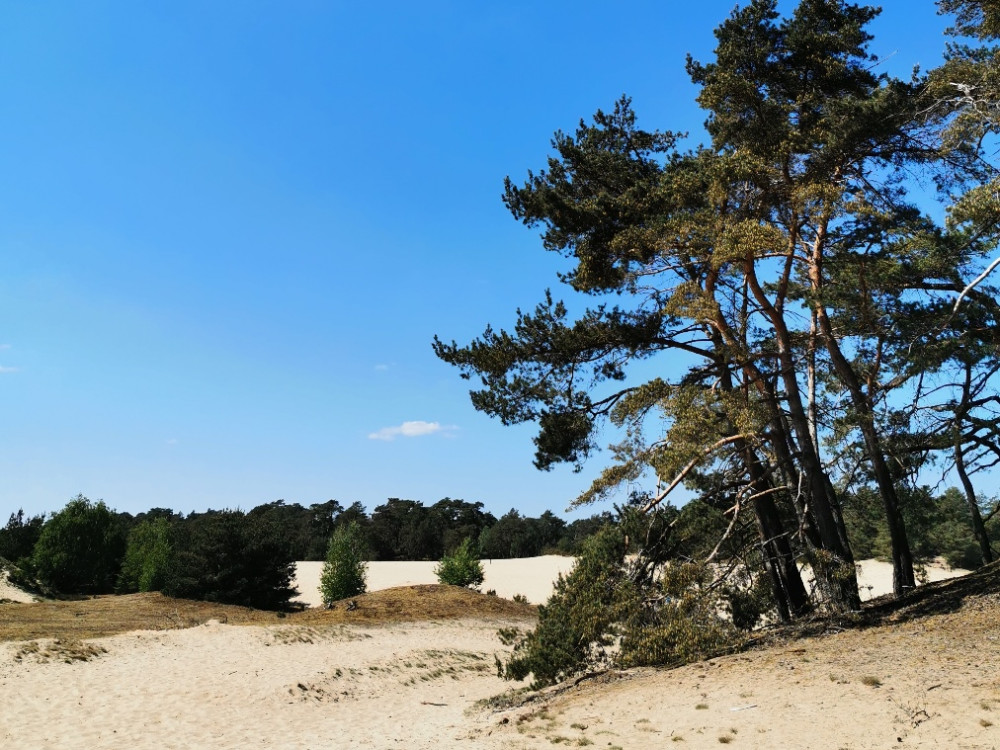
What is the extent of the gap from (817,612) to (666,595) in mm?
3821

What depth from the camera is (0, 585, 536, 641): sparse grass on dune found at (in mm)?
22172

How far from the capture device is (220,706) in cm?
1326

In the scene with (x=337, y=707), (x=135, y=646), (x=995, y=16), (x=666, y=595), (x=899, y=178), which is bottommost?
(x=337, y=707)

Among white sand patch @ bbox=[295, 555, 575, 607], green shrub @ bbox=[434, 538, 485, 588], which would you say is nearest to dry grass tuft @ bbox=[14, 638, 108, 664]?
green shrub @ bbox=[434, 538, 485, 588]

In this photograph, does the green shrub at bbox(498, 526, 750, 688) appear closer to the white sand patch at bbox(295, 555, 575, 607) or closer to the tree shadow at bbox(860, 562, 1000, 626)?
the tree shadow at bbox(860, 562, 1000, 626)

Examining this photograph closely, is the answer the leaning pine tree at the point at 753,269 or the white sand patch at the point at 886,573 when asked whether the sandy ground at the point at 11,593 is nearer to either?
the leaning pine tree at the point at 753,269

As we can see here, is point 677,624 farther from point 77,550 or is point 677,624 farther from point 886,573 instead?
point 886,573

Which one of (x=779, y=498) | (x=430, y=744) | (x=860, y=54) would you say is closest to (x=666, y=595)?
(x=430, y=744)

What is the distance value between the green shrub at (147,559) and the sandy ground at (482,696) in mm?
24644

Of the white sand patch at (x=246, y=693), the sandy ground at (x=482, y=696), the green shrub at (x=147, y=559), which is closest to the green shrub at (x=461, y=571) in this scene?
the white sand patch at (x=246, y=693)

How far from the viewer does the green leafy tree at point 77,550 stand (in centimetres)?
4066

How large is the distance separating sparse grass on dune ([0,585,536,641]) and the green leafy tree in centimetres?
1146

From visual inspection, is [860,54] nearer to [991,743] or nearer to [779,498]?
[779,498]

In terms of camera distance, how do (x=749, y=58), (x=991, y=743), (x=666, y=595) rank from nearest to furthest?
(x=991, y=743) < (x=666, y=595) < (x=749, y=58)
